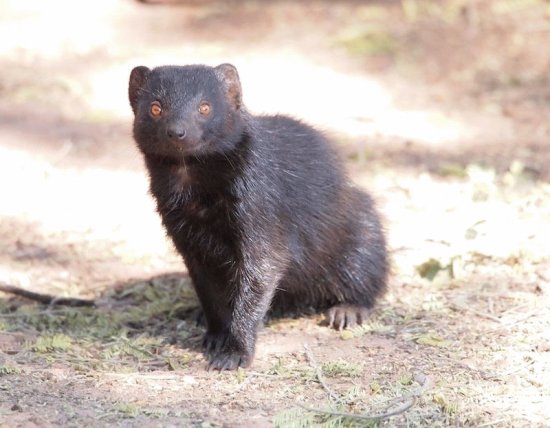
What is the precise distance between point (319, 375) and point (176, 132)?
5.10 feet

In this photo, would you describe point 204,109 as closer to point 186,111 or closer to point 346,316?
point 186,111

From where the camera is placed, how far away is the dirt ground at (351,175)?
5.18 m

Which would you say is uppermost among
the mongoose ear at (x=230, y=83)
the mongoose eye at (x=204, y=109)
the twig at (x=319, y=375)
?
the mongoose ear at (x=230, y=83)

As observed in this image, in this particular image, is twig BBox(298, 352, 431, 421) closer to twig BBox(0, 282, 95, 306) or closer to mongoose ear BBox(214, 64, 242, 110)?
mongoose ear BBox(214, 64, 242, 110)

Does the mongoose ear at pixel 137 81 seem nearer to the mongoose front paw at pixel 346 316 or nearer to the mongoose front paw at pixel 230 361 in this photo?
the mongoose front paw at pixel 230 361

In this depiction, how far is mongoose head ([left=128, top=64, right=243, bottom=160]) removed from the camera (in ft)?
18.0

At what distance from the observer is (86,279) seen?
24.1 ft

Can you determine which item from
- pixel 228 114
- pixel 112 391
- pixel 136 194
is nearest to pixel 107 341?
pixel 112 391

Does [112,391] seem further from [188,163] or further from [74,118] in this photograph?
[74,118]

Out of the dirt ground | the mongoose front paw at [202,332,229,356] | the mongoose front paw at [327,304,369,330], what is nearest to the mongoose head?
the mongoose front paw at [202,332,229,356]

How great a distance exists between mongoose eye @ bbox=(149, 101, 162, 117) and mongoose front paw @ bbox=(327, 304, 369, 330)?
1.82 meters

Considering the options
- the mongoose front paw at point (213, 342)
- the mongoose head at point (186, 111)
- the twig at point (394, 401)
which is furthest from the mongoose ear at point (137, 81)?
the twig at point (394, 401)

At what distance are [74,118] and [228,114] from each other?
502 cm

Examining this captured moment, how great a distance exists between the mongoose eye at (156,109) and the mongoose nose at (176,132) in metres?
0.22
